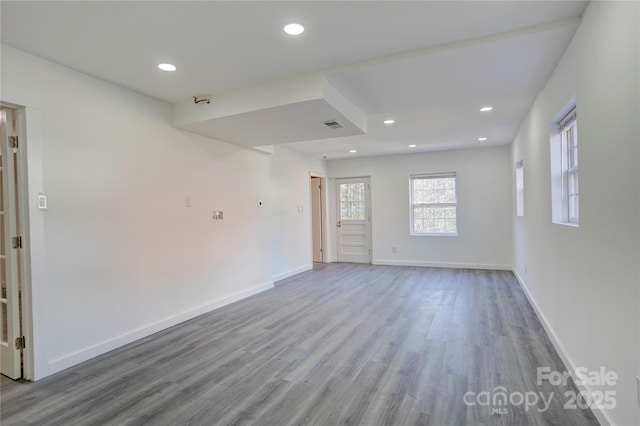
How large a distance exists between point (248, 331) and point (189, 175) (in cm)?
194

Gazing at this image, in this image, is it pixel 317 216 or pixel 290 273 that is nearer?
pixel 290 273

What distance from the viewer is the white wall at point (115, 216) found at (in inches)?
105

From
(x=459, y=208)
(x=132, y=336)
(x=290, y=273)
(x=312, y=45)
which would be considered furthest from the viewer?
(x=459, y=208)

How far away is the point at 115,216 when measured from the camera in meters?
3.19

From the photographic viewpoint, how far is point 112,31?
228cm

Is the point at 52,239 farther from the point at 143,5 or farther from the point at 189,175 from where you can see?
the point at 143,5

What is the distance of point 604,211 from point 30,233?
3830 millimetres

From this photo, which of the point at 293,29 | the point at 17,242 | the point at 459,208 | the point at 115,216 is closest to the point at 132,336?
the point at 115,216

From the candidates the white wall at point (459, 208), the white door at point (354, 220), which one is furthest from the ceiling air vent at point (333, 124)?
the white door at point (354, 220)

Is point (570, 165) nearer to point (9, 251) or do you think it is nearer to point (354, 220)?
point (9, 251)

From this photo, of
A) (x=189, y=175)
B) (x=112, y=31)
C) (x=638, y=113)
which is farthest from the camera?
(x=189, y=175)

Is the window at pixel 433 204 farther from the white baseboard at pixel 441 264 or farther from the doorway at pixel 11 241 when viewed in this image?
the doorway at pixel 11 241

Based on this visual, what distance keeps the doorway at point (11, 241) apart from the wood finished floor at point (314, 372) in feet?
0.79

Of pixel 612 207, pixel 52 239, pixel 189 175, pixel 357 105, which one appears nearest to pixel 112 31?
pixel 52 239
